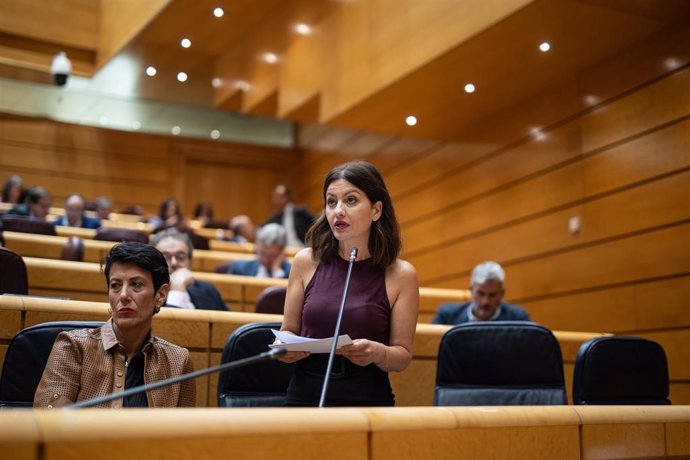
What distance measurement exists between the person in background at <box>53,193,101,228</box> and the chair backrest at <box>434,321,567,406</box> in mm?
5301

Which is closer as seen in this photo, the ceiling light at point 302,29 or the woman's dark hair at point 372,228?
the woman's dark hair at point 372,228

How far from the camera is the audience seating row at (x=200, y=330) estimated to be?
2725mm

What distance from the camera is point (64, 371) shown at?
6.84 feet

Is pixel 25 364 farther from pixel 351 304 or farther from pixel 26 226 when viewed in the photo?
pixel 26 226

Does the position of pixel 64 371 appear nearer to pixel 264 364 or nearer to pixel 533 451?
pixel 264 364

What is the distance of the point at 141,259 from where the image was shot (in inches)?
89.7

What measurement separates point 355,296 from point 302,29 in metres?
6.26

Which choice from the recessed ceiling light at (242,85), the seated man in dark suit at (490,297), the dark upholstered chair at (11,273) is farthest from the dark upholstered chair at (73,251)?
the recessed ceiling light at (242,85)

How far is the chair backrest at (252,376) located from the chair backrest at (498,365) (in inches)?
24.7

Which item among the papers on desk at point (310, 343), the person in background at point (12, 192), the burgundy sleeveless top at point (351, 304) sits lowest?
the papers on desk at point (310, 343)

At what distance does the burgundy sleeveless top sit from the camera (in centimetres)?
223

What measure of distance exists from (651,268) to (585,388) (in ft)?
8.20

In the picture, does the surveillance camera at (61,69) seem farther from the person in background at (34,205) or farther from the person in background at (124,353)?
the person in background at (124,353)

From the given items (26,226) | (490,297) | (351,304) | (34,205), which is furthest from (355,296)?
(34,205)
